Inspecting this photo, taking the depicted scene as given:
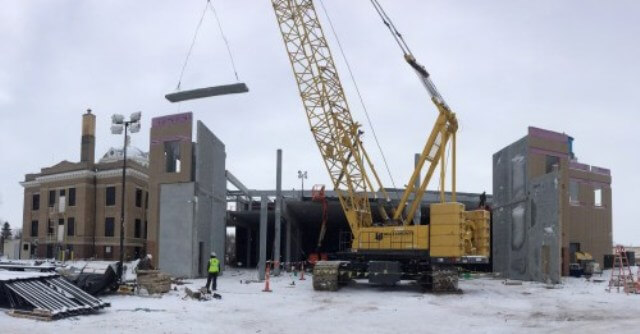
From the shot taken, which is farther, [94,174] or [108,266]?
[94,174]

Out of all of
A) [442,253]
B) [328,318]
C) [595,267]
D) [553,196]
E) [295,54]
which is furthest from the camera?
[595,267]

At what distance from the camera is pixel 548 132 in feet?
122

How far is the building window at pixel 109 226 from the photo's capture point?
54469 mm

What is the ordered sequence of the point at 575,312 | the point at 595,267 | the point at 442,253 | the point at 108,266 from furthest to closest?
the point at 595,267
the point at 442,253
the point at 108,266
the point at 575,312

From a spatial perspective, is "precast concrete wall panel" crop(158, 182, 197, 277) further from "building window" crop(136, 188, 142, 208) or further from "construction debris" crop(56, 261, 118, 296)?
"building window" crop(136, 188, 142, 208)

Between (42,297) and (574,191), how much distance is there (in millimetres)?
43500

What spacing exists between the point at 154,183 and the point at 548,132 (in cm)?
2255

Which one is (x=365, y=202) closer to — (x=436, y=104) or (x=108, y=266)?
(x=436, y=104)

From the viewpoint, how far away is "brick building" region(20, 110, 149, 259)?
5438 cm

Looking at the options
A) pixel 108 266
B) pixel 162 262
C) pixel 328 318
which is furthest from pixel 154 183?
pixel 328 318

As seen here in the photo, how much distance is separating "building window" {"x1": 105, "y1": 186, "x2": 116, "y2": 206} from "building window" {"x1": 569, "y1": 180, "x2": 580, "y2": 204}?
37507 millimetres

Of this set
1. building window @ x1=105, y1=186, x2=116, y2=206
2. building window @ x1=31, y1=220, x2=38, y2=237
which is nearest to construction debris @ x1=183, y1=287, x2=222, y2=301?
building window @ x1=105, y1=186, x2=116, y2=206

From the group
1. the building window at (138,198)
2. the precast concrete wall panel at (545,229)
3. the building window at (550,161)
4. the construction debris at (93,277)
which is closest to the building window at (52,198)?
the building window at (138,198)

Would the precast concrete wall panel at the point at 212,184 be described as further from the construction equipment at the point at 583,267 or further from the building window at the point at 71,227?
the building window at the point at 71,227
